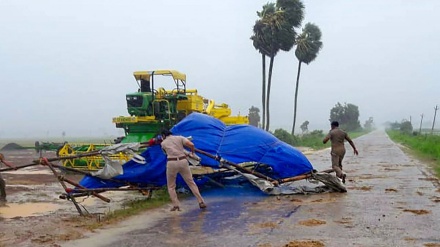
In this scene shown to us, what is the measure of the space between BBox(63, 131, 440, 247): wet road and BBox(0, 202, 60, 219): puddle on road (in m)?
2.89

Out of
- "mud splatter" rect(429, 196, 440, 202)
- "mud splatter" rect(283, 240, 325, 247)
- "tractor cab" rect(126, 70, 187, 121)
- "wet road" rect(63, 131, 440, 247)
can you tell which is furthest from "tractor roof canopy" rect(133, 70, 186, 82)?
"mud splatter" rect(283, 240, 325, 247)

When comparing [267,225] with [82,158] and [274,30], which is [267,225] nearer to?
[82,158]

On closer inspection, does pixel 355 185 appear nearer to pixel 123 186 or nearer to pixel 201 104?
pixel 123 186

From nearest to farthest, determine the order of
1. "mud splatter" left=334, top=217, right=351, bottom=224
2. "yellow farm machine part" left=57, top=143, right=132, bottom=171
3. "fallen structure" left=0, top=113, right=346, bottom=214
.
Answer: "mud splatter" left=334, top=217, right=351, bottom=224 < "fallen structure" left=0, top=113, right=346, bottom=214 < "yellow farm machine part" left=57, top=143, right=132, bottom=171

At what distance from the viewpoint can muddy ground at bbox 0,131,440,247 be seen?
24.0 ft

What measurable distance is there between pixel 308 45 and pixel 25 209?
4433 centimetres

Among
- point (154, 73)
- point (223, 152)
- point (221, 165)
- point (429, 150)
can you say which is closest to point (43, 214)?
point (221, 165)

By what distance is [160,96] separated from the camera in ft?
65.4

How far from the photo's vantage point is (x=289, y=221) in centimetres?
862

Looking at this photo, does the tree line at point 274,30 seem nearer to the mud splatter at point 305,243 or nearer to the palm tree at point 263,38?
the palm tree at point 263,38

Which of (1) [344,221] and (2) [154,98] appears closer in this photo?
(1) [344,221]

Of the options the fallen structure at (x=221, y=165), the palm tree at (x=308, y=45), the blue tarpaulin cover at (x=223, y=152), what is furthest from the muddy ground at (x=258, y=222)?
the palm tree at (x=308, y=45)

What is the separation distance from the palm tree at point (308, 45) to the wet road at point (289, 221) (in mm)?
40656

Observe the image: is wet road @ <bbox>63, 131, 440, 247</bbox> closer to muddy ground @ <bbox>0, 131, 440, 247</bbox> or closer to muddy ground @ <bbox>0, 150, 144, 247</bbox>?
muddy ground @ <bbox>0, 131, 440, 247</bbox>
